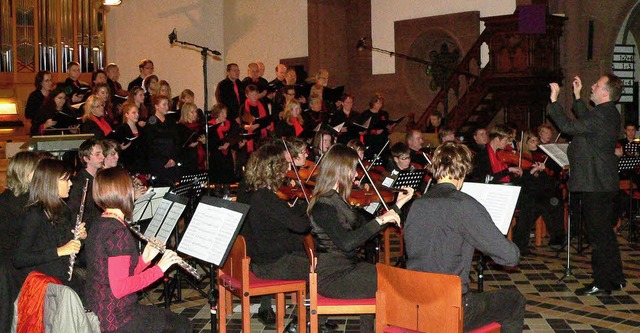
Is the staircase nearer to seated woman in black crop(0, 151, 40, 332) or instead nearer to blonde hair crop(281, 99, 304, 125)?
blonde hair crop(281, 99, 304, 125)

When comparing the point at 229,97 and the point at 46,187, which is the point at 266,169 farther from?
the point at 229,97

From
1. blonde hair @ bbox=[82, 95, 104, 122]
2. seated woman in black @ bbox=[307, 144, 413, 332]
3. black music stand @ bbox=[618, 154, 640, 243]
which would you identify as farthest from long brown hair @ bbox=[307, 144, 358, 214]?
black music stand @ bbox=[618, 154, 640, 243]

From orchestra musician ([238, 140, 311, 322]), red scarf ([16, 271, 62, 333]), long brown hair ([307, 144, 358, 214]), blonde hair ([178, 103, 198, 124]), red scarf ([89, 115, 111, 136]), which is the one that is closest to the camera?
red scarf ([16, 271, 62, 333])

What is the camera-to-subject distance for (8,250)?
4980 mm

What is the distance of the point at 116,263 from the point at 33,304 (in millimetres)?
458

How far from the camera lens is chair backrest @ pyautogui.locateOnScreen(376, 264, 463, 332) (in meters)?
3.88

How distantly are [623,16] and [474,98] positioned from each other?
9.14 feet

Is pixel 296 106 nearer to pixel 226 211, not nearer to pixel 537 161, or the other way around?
pixel 537 161

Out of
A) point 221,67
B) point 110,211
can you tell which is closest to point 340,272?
point 110,211

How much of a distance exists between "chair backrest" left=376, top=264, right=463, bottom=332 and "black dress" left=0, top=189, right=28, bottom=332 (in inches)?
87.2

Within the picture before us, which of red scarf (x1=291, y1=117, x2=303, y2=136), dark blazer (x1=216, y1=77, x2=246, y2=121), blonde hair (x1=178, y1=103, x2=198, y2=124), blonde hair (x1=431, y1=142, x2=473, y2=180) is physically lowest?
blonde hair (x1=431, y1=142, x2=473, y2=180)

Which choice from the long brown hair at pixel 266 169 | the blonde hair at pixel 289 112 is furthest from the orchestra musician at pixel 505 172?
the long brown hair at pixel 266 169

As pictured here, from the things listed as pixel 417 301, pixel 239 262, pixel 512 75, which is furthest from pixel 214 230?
pixel 512 75

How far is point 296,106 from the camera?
36.0 ft
